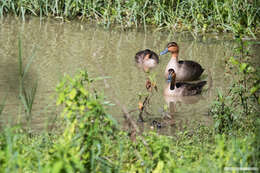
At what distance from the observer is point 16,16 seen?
465 inches

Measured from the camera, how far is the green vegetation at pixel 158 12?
11.4 m

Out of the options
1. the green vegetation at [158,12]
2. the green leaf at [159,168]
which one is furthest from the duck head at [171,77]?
the green leaf at [159,168]

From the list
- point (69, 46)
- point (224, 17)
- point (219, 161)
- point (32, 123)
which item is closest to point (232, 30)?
point (224, 17)

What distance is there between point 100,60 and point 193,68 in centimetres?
169

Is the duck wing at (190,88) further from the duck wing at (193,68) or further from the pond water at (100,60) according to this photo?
the duck wing at (193,68)

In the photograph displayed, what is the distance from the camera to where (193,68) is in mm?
9039

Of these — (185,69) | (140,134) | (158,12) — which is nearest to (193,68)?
(185,69)

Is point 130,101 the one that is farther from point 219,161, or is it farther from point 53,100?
point 219,161

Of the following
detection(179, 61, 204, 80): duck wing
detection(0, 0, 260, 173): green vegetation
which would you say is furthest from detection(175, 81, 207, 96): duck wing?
detection(0, 0, 260, 173): green vegetation

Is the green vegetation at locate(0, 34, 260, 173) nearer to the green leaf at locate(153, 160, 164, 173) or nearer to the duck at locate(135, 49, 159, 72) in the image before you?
the green leaf at locate(153, 160, 164, 173)

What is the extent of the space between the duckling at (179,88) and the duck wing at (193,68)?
0.59 m

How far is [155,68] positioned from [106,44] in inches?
54.6

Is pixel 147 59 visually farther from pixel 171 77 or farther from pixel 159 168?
pixel 159 168

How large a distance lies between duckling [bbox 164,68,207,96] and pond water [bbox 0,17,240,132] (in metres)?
0.12
